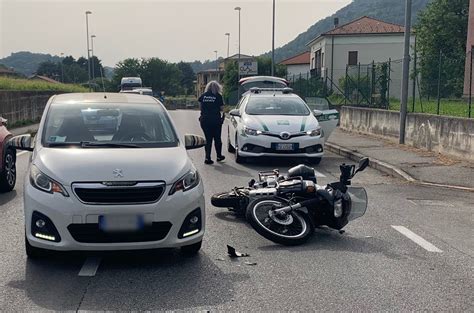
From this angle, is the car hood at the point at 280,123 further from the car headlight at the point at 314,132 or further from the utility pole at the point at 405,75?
the utility pole at the point at 405,75

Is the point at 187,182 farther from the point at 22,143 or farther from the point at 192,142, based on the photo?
the point at 22,143

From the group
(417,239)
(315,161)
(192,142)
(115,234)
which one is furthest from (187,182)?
(315,161)

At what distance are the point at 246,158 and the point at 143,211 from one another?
805 centimetres

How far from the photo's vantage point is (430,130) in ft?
48.9

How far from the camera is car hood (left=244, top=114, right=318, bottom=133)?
508 inches

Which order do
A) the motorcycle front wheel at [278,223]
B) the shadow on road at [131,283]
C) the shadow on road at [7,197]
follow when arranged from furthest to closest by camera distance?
1. the shadow on road at [7,197]
2. the motorcycle front wheel at [278,223]
3. the shadow on road at [131,283]

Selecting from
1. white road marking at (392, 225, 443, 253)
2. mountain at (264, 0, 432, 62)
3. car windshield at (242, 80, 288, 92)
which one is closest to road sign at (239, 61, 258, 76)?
car windshield at (242, 80, 288, 92)

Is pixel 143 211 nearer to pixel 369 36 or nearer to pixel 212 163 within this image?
pixel 212 163

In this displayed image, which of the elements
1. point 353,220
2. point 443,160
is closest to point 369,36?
point 443,160

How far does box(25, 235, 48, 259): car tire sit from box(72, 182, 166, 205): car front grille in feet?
2.75

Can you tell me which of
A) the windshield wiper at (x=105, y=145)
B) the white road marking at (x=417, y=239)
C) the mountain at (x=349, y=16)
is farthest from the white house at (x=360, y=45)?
the mountain at (x=349, y=16)

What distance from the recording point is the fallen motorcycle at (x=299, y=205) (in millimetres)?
6594

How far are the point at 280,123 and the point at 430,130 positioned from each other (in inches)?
165

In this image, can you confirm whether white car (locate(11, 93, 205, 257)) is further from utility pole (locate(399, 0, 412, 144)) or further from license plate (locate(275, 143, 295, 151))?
utility pole (locate(399, 0, 412, 144))
